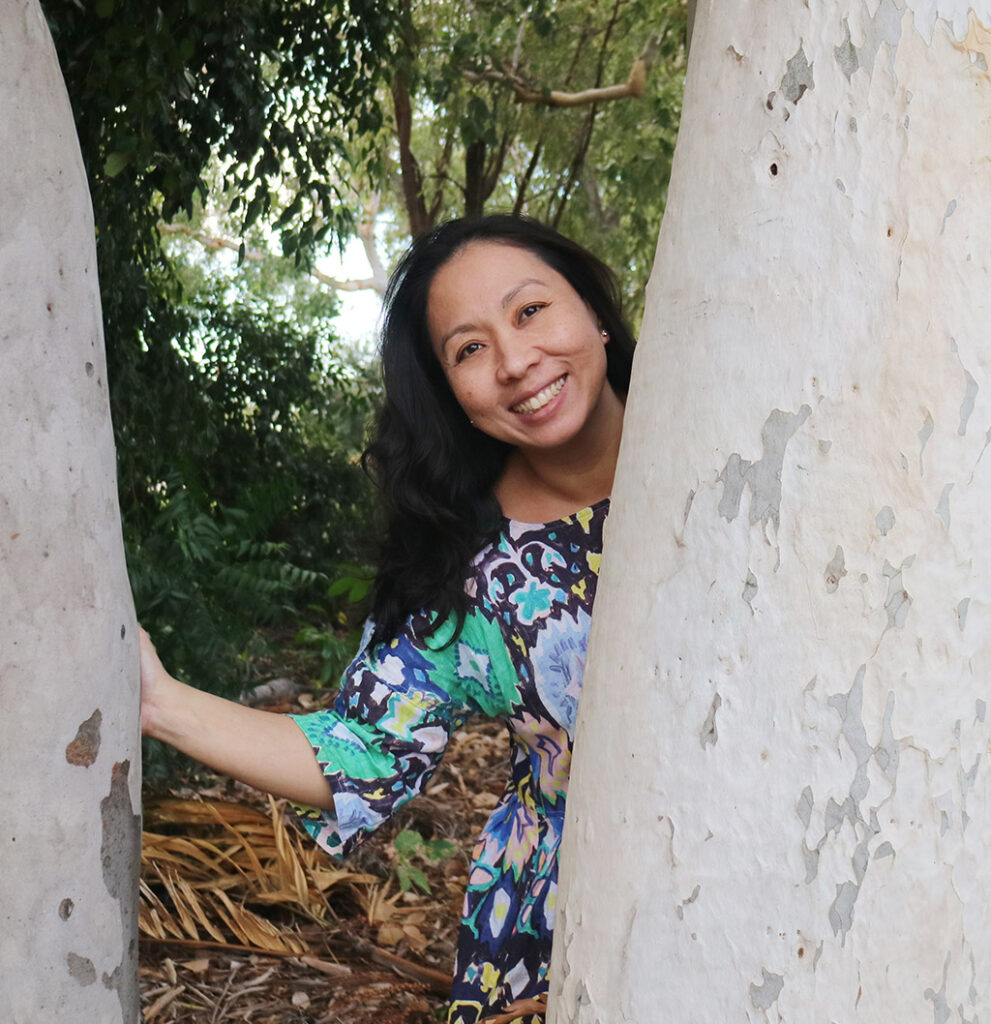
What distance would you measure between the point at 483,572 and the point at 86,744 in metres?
0.92

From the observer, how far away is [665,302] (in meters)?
1.08

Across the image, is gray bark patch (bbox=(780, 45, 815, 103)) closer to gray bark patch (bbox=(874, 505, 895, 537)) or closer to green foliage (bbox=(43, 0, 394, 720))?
gray bark patch (bbox=(874, 505, 895, 537))

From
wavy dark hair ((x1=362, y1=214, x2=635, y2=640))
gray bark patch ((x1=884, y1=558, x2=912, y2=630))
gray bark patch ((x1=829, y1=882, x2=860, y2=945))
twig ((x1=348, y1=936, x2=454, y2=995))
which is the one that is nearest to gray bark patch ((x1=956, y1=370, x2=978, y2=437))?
gray bark patch ((x1=884, y1=558, x2=912, y2=630))

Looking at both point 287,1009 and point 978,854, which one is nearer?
point 978,854

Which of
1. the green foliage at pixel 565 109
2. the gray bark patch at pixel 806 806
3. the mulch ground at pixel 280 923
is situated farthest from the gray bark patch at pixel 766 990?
the green foliage at pixel 565 109

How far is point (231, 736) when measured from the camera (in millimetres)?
1699

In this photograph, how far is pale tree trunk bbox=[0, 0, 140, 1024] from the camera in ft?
3.67

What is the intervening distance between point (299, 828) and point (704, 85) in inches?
123

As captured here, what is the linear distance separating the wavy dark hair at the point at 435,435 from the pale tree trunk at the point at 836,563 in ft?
3.27

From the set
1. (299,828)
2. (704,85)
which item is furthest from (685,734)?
(299,828)

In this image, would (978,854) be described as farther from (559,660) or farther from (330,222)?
Answer: (330,222)

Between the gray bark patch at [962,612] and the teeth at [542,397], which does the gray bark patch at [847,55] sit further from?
the teeth at [542,397]

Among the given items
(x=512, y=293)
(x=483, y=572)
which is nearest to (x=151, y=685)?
→ (x=483, y=572)

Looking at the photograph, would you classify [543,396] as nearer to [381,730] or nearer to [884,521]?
[381,730]
